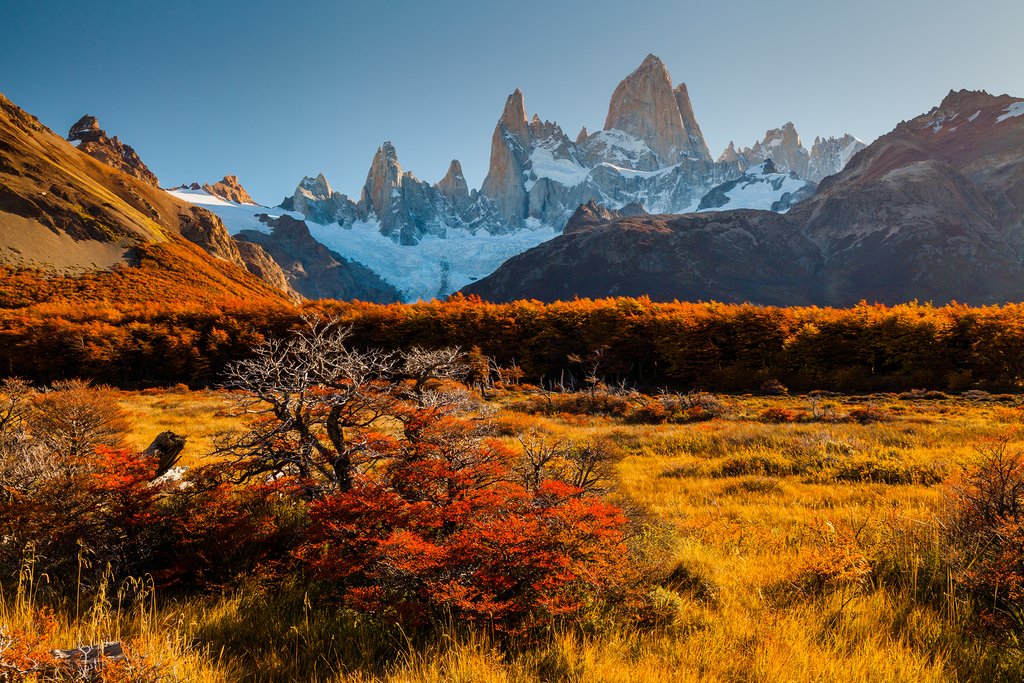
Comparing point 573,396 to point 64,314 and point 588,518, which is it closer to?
point 588,518

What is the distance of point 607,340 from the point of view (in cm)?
3981

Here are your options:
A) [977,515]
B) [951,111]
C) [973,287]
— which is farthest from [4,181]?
[951,111]

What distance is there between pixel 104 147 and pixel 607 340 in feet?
668

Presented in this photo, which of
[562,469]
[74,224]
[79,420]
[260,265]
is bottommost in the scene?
[562,469]

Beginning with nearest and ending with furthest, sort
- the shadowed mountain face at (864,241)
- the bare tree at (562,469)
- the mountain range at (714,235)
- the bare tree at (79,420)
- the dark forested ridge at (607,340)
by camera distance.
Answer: the bare tree at (562,469)
the bare tree at (79,420)
the dark forested ridge at (607,340)
the mountain range at (714,235)
the shadowed mountain face at (864,241)

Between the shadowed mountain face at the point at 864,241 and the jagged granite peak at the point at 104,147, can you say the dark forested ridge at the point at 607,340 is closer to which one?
the shadowed mountain face at the point at 864,241

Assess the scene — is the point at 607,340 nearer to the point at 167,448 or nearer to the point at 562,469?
the point at 562,469

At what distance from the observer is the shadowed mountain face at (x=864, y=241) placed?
116m

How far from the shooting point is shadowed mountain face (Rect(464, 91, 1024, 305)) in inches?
4567

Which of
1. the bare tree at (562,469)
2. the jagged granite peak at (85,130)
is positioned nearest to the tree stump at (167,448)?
the bare tree at (562,469)

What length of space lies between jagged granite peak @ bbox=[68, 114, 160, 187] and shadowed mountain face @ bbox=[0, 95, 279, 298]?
70.0m

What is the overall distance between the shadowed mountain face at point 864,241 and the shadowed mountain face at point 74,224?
10598 cm

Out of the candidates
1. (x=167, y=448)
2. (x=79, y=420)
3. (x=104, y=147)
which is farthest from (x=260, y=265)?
(x=167, y=448)

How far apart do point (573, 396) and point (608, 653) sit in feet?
84.2
